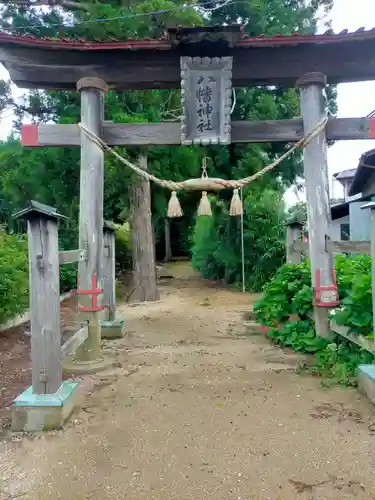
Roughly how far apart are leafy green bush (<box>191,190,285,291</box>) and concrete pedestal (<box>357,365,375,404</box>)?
8524mm

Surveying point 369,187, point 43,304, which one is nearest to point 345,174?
point 369,187

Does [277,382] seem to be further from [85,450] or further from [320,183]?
[320,183]

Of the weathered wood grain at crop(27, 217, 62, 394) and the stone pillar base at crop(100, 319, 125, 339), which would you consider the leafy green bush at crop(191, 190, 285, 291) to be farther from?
the weathered wood grain at crop(27, 217, 62, 394)

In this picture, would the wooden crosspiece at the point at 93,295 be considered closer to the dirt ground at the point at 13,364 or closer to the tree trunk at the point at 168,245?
the dirt ground at the point at 13,364

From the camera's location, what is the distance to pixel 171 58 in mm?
5035

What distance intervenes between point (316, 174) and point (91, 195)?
103 inches

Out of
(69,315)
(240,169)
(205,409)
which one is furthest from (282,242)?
(205,409)

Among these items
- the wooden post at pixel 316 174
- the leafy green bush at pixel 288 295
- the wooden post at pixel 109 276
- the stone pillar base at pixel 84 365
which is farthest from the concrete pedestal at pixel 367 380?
the wooden post at pixel 109 276

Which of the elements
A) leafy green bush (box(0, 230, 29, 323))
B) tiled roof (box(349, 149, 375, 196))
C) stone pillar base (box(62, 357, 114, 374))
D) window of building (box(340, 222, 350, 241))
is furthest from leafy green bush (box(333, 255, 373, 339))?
window of building (box(340, 222, 350, 241))

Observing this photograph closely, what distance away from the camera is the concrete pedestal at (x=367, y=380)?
3297 mm

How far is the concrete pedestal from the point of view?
3297 mm

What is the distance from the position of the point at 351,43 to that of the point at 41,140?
12.0ft

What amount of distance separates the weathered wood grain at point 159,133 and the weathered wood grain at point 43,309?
2167 mm

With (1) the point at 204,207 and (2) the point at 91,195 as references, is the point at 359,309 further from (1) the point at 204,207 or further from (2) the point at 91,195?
(2) the point at 91,195
